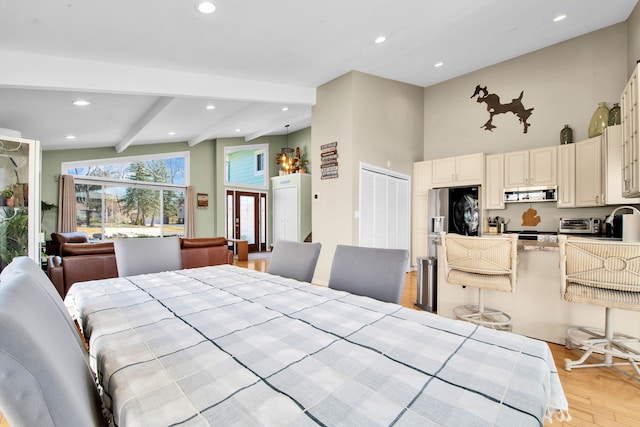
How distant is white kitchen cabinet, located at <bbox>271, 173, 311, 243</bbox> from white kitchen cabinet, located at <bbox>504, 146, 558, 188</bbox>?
466 cm

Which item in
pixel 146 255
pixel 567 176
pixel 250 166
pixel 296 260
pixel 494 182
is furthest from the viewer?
pixel 250 166

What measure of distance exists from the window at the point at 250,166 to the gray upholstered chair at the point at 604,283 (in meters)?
7.84

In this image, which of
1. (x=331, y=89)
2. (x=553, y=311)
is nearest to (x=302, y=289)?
(x=553, y=311)

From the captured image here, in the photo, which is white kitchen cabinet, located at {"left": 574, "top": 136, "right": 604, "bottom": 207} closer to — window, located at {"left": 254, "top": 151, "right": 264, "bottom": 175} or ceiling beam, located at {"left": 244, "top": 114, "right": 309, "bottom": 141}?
ceiling beam, located at {"left": 244, "top": 114, "right": 309, "bottom": 141}

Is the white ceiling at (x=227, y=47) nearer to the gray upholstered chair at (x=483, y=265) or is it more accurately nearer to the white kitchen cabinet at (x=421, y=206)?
the white kitchen cabinet at (x=421, y=206)

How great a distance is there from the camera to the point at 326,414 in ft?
1.93

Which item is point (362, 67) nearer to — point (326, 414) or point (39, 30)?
point (39, 30)

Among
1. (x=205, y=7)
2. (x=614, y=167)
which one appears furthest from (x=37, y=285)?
(x=614, y=167)

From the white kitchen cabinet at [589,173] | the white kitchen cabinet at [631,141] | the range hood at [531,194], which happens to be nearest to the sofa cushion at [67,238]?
the range hood at [531,194]

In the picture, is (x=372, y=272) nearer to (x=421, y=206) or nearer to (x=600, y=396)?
(x=600, y=396)

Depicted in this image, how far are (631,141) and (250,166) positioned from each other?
8.19m

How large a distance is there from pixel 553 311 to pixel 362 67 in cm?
366

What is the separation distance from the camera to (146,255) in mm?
2219

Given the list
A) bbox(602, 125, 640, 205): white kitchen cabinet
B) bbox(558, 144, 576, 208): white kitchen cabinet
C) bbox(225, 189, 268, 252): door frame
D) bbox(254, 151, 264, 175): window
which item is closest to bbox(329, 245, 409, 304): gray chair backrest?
bbox(602, 125, 640, 205): white kitchen cabinet
